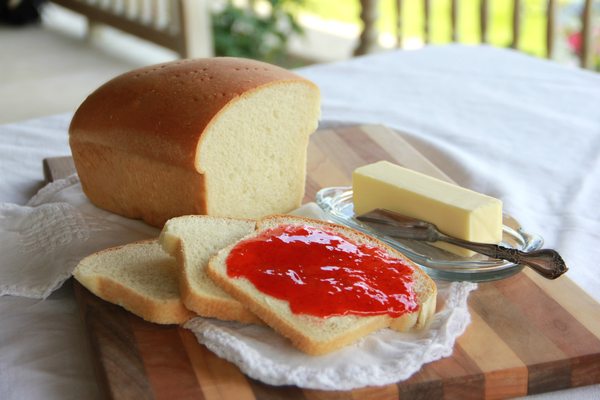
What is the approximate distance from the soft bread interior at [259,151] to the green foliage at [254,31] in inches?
136

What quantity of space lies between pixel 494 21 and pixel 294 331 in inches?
176

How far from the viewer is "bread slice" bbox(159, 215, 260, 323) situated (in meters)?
1.10

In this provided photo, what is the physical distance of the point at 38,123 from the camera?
208cm

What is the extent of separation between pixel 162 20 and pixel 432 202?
4.17 m

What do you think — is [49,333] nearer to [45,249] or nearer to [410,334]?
[45,249]

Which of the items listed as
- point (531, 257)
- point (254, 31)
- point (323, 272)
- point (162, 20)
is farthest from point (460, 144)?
point (162, 20)

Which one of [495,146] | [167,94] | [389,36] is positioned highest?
[167,94]

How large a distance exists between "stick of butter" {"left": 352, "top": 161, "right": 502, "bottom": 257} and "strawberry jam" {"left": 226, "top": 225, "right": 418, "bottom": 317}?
0.41 feet

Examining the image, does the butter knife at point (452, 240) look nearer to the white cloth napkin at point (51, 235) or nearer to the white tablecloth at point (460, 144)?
the white tablecloth at point (460, 144)

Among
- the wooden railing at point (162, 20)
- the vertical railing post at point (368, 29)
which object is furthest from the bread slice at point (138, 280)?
the wooden railing at point (162, 20)

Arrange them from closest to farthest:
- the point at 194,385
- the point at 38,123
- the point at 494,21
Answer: the point at 194,385 → the point at 38,123 → the point at 494,21

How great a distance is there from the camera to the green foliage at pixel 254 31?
16.2 feet

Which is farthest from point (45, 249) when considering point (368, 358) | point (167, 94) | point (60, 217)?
point (368, 358)

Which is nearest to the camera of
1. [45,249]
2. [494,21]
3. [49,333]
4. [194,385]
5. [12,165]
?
[194,385]
